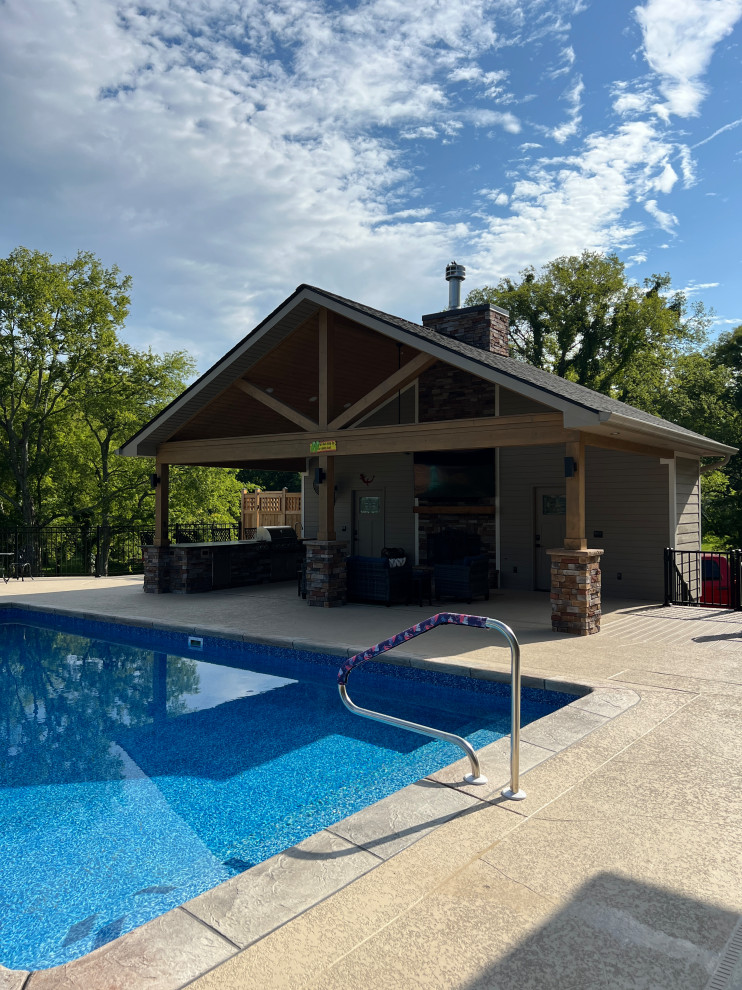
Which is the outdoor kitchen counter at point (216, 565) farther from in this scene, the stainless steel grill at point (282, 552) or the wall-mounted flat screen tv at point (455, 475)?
the wall-mounted flat screen tv at point (455, 475)

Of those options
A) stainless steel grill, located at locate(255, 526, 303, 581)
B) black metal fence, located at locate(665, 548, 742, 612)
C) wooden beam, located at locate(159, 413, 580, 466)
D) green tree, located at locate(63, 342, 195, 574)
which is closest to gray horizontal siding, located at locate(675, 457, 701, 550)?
black metal fence, located at locate(665, 548, 742, 612)

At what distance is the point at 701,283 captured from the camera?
34438mm

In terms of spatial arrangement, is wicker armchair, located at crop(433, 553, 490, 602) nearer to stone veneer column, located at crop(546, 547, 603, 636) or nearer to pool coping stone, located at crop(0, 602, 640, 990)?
stone veneer column, located at crop(546, 547, 603, 636)

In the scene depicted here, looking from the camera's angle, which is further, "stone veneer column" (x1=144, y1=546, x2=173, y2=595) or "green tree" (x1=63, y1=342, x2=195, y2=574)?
"green tree" (x1=63, y1=342, x2=195, y2=574)

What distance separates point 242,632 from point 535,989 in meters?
6.81

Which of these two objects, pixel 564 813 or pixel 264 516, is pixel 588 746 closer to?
pixel 564 813

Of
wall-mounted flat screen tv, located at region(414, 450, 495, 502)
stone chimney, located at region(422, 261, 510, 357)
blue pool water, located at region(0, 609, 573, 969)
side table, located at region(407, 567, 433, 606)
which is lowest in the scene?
blue pool water, located at region(0, 609, 573, 969)

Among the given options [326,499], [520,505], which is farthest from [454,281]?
[326,499]

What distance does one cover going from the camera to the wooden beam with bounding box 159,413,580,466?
886cm

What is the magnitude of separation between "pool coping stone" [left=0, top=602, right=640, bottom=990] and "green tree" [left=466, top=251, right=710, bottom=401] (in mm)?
26958

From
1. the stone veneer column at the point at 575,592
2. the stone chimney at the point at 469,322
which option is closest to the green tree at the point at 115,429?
the stone chimney at the point at 469,322

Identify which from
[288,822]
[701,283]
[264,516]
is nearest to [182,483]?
[264,516]

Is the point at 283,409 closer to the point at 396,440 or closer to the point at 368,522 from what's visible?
the point at 396,440

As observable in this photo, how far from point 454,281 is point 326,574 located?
689 centimetres
